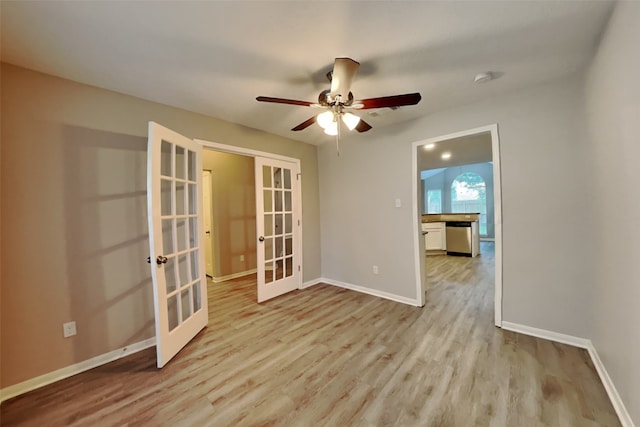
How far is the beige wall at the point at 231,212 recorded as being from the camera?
14.4ft

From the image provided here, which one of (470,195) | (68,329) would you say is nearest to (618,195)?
(68,329)

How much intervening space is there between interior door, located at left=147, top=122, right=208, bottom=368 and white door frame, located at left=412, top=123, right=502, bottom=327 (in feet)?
8.44

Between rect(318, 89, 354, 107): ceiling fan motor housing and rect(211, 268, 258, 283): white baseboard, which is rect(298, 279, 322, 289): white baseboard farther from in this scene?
rect(318, 89, 354, 107): ceiling fan motor housing

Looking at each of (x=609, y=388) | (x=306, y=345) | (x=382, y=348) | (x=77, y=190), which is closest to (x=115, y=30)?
(x=77, y=190)

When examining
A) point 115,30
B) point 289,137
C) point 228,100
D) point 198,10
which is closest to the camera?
point 198,10

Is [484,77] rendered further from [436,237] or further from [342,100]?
[436,237]

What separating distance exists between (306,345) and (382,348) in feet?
2.31

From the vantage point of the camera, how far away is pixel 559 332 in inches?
85.6

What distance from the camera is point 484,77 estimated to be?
6.68ft

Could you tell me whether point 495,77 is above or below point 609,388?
above

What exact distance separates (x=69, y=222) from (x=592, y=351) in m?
4.41

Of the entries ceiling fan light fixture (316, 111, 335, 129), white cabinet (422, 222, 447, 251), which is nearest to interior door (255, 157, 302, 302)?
ceiling fan light fixture (316, 111, 335, 129)

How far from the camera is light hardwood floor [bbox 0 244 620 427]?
1.46 meters

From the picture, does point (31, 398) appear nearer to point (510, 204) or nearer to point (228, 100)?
point (228, 100)
